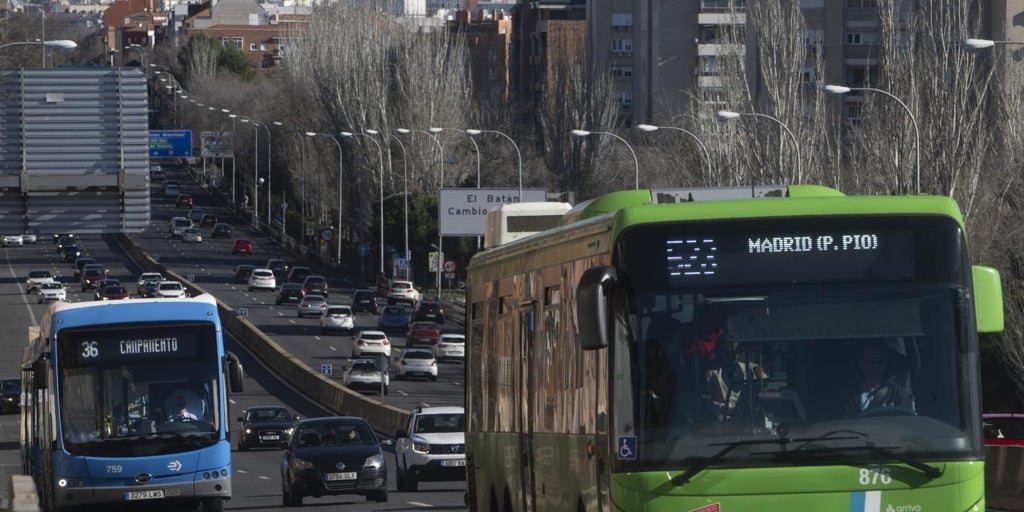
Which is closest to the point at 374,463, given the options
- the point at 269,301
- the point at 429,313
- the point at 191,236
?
the point at 429,313

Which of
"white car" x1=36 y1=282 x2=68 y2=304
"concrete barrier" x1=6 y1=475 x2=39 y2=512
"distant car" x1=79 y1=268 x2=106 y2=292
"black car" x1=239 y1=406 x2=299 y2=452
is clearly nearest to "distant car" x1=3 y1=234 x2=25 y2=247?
"distant car" x1=79 y1=268 x2=106 y2=292

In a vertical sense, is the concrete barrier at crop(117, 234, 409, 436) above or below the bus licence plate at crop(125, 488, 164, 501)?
below

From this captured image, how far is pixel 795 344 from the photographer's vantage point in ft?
32.7

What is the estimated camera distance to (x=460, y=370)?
6788cm

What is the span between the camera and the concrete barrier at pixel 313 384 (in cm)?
4691

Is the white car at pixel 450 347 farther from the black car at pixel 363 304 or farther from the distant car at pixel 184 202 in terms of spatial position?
the distant car at pixel 184 202

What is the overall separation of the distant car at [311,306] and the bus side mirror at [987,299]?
7444 cm

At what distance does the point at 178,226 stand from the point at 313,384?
240 ft

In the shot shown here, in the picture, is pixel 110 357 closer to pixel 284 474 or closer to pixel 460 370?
pixel 284 474

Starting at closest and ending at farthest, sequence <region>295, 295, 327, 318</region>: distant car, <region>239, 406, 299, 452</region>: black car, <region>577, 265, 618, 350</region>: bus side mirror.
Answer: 1. <region>577, 265, 618, 350</region>: bus side mirror
2. <region>239, 406, 299, 452</region>: black car
3. <region>295, 295, 327, 318</region>: distant car

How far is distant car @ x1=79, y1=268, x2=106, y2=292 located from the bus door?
81.4 metres

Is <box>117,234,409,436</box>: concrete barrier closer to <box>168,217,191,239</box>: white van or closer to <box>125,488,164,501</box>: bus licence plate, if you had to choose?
<box>125,488,164,501</box>: bus licence plate

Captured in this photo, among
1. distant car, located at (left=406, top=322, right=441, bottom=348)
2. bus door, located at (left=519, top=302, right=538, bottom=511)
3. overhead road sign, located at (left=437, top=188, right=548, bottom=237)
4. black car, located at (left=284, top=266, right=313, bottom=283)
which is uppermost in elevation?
bus door, located at (left=519, top=302, right=538, bottom=511)

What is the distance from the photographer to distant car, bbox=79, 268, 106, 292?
9262cm
